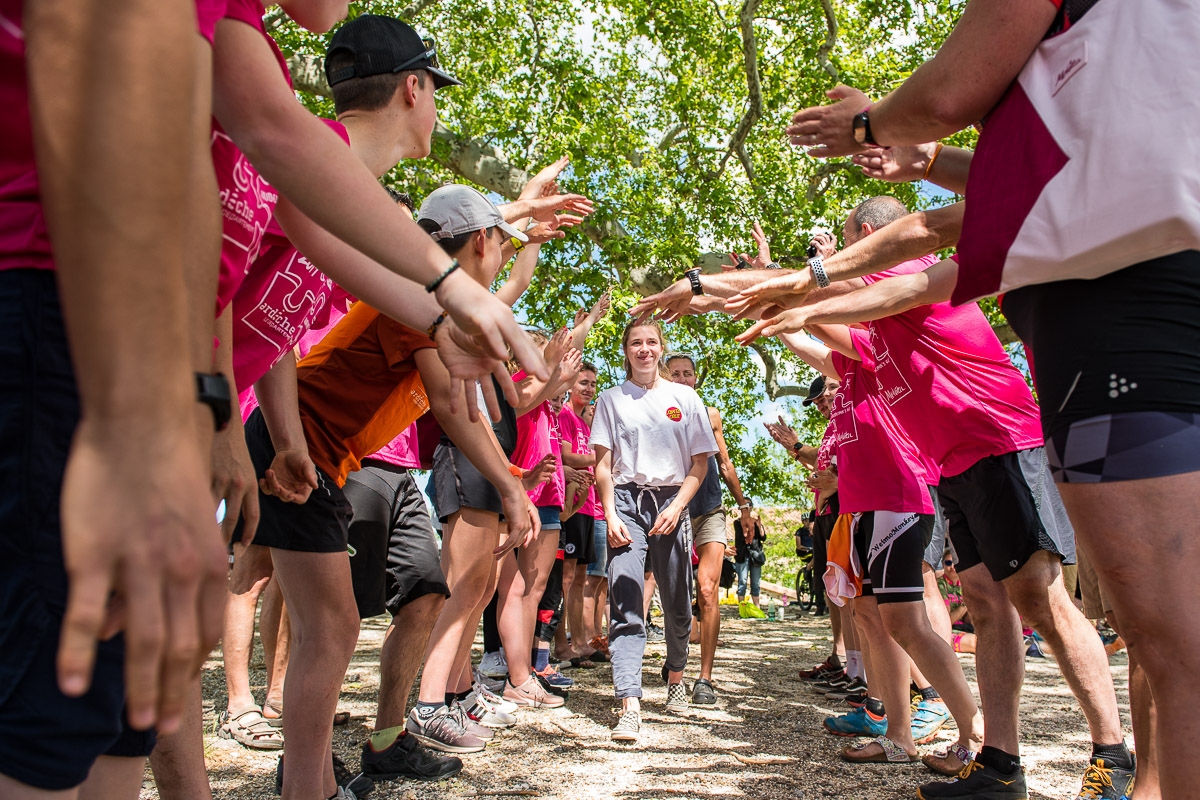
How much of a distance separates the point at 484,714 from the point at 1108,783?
10.0 ft

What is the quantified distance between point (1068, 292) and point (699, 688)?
475 centimetres

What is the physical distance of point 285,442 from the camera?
2.39 meters

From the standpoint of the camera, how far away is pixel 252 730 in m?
4.26

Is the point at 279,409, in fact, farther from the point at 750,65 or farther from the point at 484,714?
the point at 750,65

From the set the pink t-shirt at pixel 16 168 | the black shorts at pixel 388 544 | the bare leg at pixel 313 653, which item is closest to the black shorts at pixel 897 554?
the black shorts at pixel 388 544

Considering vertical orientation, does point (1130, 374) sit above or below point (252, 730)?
above

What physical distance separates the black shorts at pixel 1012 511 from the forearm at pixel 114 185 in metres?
3.29

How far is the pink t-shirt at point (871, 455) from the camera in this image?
4.47 metres

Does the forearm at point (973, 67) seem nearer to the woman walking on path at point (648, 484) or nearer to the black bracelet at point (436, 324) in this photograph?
the black bracelet at point (436, 324)

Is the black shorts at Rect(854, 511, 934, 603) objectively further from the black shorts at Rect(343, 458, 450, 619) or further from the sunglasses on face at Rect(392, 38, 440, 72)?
the sunglasses on face at Rect(392, 38, 440, 72)

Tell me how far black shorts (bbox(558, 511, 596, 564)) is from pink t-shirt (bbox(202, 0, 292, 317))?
23.6 feet

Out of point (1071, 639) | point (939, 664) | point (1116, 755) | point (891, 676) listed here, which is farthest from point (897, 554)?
point (1116, 755)

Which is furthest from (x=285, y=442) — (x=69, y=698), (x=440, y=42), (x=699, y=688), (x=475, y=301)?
(x=440, y=42)

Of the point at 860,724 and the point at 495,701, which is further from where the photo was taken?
the point at 495,701
